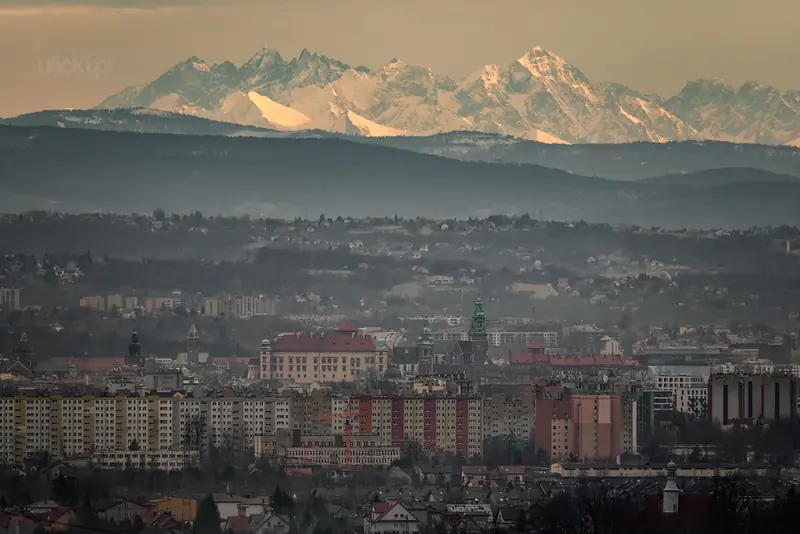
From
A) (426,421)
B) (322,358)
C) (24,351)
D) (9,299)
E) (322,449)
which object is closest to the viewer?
(322,449)

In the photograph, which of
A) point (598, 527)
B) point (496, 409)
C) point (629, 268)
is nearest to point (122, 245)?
point (629, 268)

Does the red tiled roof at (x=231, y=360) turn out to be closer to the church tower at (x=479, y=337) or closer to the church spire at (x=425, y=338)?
the church spire at (x=425, y=338)

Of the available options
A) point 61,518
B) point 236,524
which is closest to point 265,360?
point 236,524

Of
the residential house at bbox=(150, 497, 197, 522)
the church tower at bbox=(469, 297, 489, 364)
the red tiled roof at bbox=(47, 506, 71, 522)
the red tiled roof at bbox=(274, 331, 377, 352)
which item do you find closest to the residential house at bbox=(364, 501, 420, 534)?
the residential house at bbox=(150, 497, 197, 522)

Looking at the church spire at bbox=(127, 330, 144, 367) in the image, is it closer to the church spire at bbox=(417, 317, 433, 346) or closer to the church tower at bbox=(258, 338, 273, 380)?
the church tower at bbox=(258, 338, 273, 380)

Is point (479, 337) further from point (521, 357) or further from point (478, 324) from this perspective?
point (521, 357)

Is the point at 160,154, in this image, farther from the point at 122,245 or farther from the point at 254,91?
the point at 254,91
